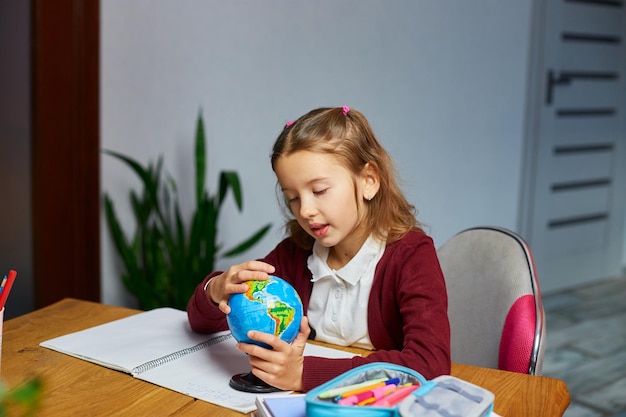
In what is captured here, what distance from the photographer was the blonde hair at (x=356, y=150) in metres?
1.39

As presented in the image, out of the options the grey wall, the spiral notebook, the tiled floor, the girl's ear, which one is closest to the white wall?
the grey wall

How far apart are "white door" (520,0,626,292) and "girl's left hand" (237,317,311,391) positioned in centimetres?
370

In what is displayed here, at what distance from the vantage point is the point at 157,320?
4.99ft

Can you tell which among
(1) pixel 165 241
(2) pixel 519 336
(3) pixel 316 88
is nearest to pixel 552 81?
(3) pixel 316 88

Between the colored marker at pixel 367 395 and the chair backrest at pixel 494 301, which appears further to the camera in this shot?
the chair backrest at pixel 494 301

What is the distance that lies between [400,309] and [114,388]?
49 centimetres

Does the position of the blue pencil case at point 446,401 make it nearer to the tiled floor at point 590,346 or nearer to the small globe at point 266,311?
the small globe at point 266,311

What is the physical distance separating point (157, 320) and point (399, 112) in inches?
99.0

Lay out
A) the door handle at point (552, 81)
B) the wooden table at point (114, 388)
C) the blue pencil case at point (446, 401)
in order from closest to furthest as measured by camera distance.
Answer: the blue pencil case at point (446, 401)
the wooden table at point (114, 388)
the door handle at point (552, 81)

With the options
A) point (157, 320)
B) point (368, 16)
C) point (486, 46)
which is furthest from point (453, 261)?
point (486, 46)

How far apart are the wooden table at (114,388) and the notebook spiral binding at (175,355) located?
24 millimetres

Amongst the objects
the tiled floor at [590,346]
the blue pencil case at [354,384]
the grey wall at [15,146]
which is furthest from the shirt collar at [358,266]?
the tiled floor at [590,346]

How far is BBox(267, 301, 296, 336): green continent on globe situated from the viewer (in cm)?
113

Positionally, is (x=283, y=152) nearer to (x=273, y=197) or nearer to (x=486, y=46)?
(x=273, y=197)
